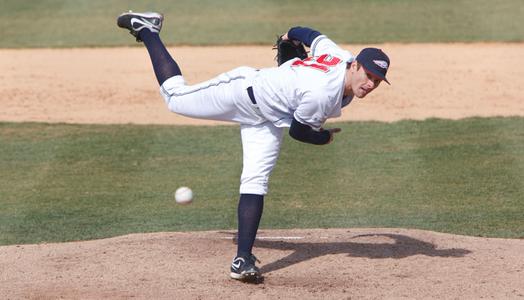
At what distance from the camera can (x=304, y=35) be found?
7641 mm

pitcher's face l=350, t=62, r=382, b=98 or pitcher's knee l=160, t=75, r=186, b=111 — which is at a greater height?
pitcher's face l=350, t=62, r=382, b=98

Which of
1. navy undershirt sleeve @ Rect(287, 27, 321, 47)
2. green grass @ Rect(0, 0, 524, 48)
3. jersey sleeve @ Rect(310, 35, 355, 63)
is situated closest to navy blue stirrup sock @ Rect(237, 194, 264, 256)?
jersey sleeve @ Rect(310, 35, 355, 63)

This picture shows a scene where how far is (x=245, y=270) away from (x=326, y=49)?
1.66 m

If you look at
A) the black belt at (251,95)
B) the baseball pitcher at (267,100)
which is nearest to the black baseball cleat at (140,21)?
the baseball pitcher at (267,100)

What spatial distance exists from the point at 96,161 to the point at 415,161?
11.9 feet

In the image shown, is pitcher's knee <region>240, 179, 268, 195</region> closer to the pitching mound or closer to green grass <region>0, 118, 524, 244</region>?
the pitching mound

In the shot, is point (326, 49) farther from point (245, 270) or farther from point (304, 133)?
point (245, 270)

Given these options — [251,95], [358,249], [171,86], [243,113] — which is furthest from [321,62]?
[358,249]

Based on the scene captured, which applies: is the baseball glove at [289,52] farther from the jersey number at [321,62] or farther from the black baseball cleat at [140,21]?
the black baseball cleat at [140,21]

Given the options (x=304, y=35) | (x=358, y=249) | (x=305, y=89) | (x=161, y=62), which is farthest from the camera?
(x=358, y=249)

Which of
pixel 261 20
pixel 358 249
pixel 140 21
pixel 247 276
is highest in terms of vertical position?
pixel 140 21

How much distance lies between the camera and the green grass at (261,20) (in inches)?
718

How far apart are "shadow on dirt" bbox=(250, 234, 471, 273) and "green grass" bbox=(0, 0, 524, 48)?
380 inches

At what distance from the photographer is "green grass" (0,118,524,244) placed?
9742 millimetres
